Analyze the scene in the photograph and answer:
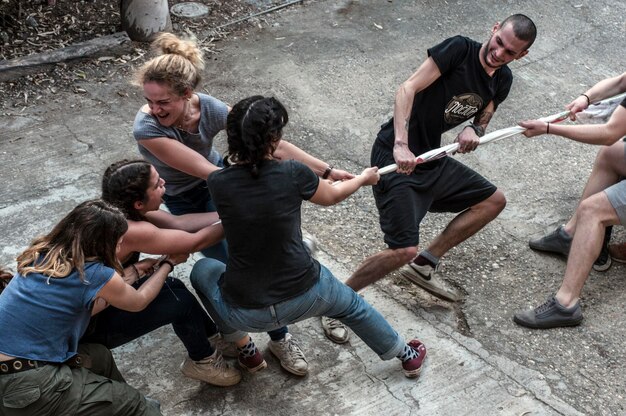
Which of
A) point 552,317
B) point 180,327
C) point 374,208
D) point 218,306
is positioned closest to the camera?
point 218,306

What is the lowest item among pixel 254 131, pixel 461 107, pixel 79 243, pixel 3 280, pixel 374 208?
pixel 374 208

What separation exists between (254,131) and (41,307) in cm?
110

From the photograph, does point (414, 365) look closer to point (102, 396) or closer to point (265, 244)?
point (265, 244)

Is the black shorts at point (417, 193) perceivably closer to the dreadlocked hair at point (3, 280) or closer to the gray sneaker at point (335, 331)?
the gray sneaker at point (335, 331)

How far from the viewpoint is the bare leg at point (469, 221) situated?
4.58 meters

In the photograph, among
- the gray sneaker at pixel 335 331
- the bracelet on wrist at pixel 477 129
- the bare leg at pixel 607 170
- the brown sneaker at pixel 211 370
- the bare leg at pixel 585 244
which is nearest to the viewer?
the brown sneaker at pixel 211 370

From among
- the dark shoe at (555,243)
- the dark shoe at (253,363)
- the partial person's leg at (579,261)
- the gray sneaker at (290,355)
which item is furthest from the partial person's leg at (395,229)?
the dark shoe at (555,243)

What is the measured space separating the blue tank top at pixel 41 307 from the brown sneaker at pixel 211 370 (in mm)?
816

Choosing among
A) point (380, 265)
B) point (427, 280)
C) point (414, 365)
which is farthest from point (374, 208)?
point (414, 365)

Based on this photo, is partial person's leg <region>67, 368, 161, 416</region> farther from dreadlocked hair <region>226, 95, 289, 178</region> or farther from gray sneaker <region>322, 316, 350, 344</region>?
gray sneaker <region>322, 316, 350, 344</region>

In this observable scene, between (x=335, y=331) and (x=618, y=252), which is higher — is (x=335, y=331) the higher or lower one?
the lower one

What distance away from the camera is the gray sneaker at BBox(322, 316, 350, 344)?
418cm

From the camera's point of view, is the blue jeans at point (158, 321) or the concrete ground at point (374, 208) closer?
the blue jeans at point (158, 321)

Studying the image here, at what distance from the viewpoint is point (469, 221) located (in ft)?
15.0
